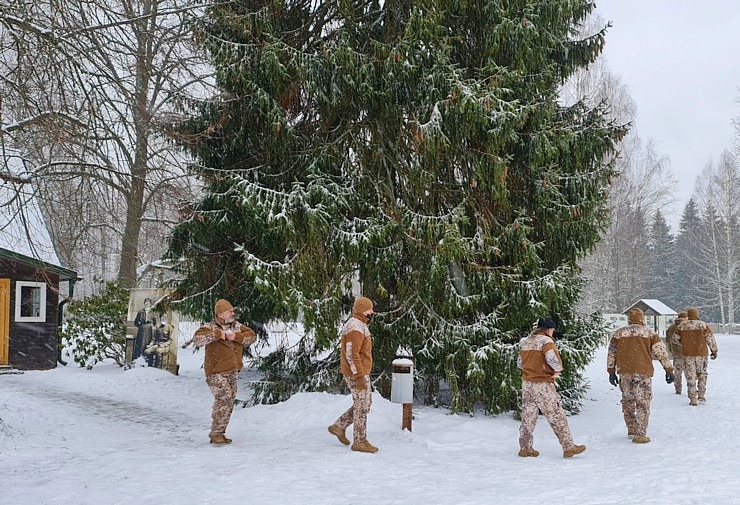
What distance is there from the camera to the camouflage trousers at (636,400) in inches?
362

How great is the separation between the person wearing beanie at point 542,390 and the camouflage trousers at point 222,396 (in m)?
3.59

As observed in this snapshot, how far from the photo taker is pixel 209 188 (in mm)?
11648

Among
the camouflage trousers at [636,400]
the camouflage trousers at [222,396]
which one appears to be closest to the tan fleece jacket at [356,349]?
the camouflage trousers at [222,396]

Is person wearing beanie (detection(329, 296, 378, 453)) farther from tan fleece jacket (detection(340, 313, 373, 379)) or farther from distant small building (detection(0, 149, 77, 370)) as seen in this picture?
distant small building (detection(0, 149, 77, 370))

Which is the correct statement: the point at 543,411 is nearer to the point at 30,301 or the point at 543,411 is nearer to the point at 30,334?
the point at 30,334

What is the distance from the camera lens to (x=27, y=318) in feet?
59.0

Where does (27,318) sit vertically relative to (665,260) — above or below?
below

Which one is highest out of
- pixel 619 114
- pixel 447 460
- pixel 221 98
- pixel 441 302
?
pixel 619 114

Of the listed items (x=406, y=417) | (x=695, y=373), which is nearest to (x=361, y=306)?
(x=406, y=417)

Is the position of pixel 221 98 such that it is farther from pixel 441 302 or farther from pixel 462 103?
pixel 441 302

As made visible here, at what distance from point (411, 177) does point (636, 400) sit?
475 cm

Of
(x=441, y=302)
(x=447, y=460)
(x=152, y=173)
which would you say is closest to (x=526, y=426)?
(x=447, y=460)

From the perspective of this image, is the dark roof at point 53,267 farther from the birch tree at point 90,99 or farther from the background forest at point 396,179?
the birch tree at point 90,99

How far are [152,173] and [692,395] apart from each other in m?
10.2
